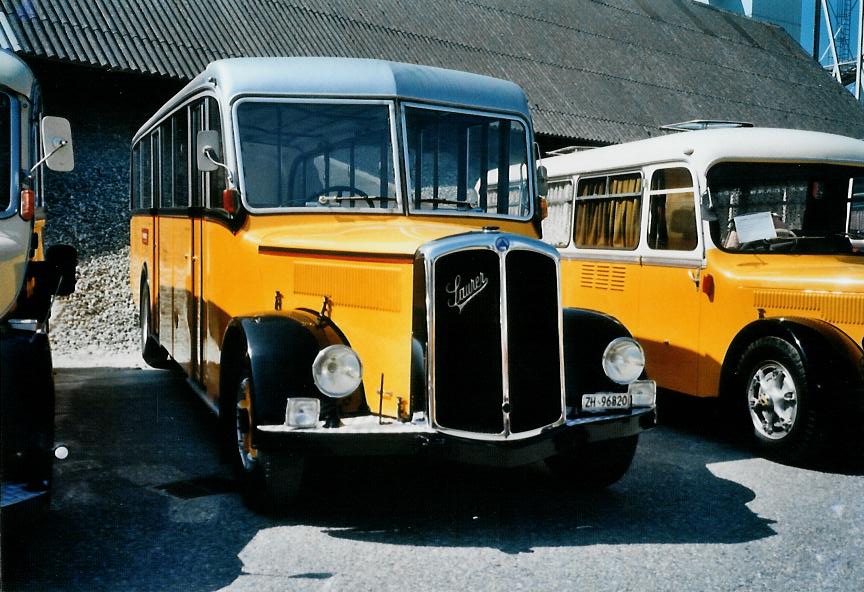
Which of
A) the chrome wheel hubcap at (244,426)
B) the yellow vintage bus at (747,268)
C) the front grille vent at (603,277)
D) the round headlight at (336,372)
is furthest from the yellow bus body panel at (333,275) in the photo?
the front grille vent at (603,277)

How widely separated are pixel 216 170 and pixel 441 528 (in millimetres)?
2623

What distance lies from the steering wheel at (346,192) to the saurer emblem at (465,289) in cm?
121

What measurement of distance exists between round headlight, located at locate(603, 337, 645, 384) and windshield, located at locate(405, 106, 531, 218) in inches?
49.8

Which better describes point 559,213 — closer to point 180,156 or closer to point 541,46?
point 180,156

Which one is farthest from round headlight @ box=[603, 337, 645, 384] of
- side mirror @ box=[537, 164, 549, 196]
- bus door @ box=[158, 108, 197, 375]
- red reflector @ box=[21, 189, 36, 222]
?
red reflector @ box=[21, 189, 36, 222]

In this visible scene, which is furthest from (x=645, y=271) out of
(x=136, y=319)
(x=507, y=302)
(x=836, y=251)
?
(x=136, y=319)

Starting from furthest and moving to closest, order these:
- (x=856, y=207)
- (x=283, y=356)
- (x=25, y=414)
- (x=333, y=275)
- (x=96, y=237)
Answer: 1. (x=96, y=237)
2. (x=856, y=207)
3. (x=333, y=275)
4. (x=283, y=356)
5. (x=25, y=414)

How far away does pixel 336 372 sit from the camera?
423 centimetres

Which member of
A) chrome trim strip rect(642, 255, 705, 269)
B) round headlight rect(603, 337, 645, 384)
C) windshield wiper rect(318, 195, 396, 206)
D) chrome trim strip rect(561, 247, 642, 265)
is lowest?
round headlight rect(603, 337, 645, 384)

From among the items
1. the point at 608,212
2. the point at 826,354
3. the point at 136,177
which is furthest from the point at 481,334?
the point at 136,177

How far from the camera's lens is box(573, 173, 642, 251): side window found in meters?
7.54

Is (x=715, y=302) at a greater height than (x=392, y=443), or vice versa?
(x=715, y=302)

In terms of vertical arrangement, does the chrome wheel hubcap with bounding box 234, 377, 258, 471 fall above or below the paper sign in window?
below

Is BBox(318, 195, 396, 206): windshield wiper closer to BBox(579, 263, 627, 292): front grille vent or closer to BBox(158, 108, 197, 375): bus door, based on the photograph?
BBox(158, 108, 197, 375): bus door
